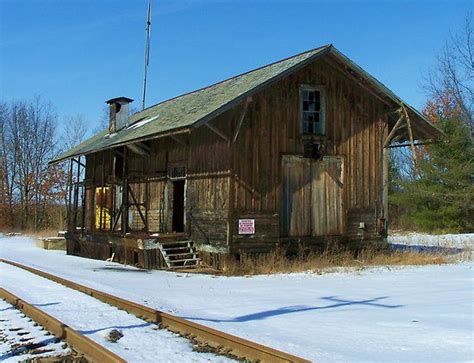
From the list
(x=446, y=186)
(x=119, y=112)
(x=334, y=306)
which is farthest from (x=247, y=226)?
(x=446, y=186)

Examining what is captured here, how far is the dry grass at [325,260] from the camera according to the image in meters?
15.0

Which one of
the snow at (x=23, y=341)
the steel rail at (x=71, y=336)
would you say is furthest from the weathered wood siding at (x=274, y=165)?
the snow at (x=23, y=341)

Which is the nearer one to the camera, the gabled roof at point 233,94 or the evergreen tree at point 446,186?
the gabled roof at point 233,94

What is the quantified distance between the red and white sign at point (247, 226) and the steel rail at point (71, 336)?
6999 millimetres

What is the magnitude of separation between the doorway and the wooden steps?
104 inches

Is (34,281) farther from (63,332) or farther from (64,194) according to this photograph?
(64,194)

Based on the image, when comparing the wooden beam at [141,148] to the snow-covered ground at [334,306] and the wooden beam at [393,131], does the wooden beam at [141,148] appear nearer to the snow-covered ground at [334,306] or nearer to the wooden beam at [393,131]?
the snow-covered ground at [334,306]

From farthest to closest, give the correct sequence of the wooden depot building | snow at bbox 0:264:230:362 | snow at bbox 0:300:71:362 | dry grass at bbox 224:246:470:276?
the wooden depot building, dry grass at bbox 224:246:470:276, snow at bbox 0:300:71:362, snow at bbox 0:264:230:362

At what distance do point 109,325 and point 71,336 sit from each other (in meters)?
1.03

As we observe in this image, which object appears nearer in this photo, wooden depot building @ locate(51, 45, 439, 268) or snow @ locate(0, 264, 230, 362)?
snow @ locate(0, 264, 230, 362)

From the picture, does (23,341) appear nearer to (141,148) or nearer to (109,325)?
(109,325)

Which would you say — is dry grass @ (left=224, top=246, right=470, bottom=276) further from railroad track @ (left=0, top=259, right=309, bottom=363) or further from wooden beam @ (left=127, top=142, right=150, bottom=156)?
wooden beam @ (left=127, top=142, right=150, bottom=156)

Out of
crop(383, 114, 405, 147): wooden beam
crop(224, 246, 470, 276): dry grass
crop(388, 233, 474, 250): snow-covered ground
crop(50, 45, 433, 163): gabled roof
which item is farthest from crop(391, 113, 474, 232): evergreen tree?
crop(50, 45, 433, 163): gabled roof

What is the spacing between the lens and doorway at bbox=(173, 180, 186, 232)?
1921cm
